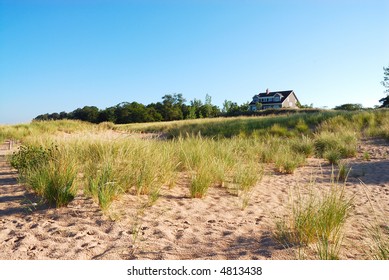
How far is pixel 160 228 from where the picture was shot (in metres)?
3.14

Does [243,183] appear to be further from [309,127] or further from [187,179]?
[309,127]

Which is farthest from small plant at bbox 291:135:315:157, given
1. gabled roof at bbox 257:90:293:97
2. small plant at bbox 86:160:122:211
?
gabled roof at bbox 257:90:293:97

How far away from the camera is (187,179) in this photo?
5578 mm

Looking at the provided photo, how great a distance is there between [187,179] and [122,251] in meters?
3.05

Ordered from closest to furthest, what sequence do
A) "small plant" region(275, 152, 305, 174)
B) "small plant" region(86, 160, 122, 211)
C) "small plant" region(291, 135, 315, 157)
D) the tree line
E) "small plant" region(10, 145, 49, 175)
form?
"small plant" region(86, 160, 122, 211)
"small plant" region(10, 145, 49, 175)
"small plant" region(275, 152, 305, 174)
"small plant" region(291, 135, 315, 157)
the tree line

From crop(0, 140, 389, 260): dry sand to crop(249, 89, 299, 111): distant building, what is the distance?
2406 inches

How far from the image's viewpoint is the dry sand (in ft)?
8.45

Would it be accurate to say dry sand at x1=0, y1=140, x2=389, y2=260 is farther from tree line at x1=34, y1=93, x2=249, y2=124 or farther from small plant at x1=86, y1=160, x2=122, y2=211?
tree line at x1=34, y1=93, x2=249, y2=124

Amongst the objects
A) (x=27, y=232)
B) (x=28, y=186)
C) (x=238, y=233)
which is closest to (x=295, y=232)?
(x=238, y=233)

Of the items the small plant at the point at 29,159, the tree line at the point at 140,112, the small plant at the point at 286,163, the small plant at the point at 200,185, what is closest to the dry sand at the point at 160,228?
the small plant at the point at 200,185

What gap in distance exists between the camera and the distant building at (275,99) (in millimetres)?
63750

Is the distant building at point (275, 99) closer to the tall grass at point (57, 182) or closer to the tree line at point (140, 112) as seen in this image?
the tree line at point (140, 112)

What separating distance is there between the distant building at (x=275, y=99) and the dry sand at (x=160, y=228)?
61.1 metres

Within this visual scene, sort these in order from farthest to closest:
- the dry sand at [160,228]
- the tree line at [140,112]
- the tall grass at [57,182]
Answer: the tree line at [140,112]
the tall grass at [57,182]
the dry sand at [160,228]
